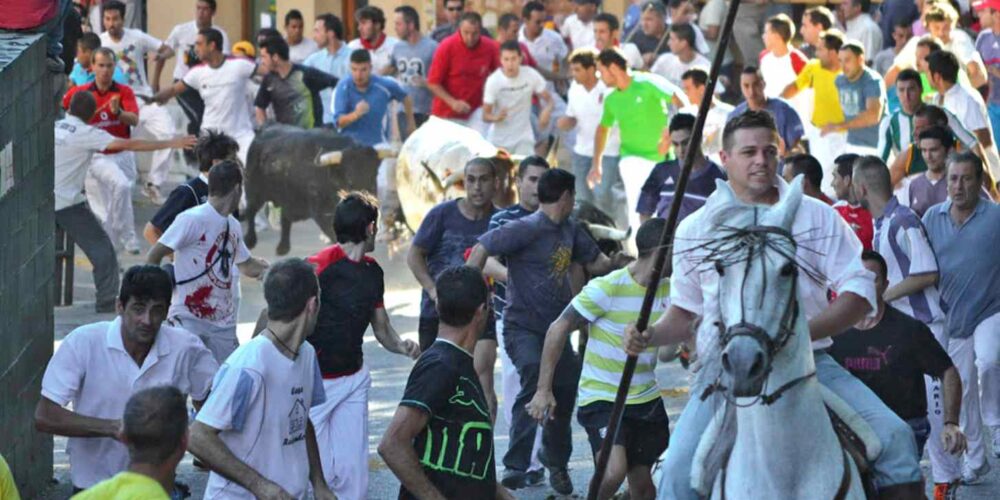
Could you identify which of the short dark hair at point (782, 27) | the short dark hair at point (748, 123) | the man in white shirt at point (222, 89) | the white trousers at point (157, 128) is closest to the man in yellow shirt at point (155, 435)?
the short dark hair at point (748, 123)

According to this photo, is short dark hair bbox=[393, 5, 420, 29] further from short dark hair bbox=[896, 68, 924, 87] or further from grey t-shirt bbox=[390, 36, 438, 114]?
short dark hair bbox=[896, 68, 924, 87]

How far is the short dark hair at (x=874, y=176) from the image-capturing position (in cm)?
1170

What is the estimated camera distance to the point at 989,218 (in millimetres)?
11422

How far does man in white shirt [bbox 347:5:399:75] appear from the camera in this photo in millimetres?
21750

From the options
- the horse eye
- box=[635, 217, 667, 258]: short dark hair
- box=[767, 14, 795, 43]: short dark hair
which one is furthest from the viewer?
box=[767, 14, 795, 43]: short dark hair

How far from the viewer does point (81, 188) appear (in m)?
16.3

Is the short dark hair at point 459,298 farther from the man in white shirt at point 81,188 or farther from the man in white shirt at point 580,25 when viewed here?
the man in white shirt at point 580,25

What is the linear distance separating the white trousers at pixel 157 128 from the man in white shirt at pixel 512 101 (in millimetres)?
3877

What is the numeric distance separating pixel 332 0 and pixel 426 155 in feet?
33.7

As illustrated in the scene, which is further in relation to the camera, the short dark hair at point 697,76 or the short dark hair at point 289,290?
the short dark hair at point 697,76

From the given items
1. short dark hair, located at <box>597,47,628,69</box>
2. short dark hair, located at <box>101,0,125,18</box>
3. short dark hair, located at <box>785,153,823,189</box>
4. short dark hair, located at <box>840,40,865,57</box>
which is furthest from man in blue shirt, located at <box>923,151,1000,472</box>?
short dark hair, located at <box>101,0,125,18</box>

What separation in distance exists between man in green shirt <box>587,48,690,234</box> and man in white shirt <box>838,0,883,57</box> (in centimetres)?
505

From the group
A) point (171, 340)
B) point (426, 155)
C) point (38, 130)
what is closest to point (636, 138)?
point (426, 155)

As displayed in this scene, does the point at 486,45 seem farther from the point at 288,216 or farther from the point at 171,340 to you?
the point at 171,340
